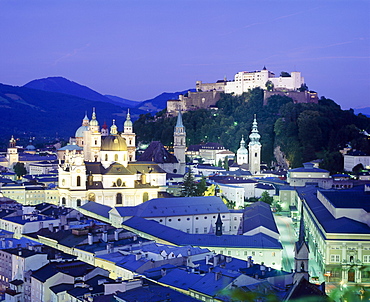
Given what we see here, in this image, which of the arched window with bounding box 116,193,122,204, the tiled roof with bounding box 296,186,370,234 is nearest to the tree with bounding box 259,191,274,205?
the arched window with bounding box 116,193,122,204

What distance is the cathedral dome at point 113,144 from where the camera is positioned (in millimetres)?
64250

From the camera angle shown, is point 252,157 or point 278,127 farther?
point 278,127

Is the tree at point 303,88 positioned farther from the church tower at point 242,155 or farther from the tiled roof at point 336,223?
the tiled roof at point 336,223

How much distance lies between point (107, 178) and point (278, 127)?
1378 inches

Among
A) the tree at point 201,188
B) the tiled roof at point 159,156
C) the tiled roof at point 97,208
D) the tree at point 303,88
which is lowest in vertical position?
the tiled roof at point 97,208

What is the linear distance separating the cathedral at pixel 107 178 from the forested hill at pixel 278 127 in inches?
899

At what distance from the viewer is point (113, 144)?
64438mm

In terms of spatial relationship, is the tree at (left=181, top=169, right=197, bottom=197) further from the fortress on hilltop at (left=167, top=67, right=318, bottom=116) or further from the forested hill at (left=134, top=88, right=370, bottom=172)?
the fortress on hilltop at (left=167, top=67, right=318, bottom=116)

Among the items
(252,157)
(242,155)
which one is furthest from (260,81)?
(252,157)

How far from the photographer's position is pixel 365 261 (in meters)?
34.7

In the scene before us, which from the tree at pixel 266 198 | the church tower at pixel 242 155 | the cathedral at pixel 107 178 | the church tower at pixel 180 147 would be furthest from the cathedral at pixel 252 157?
the cathedral at pixel 107 178

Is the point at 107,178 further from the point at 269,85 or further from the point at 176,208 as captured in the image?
the point at 269,85

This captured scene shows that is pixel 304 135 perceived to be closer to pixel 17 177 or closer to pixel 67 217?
pixel 17 177

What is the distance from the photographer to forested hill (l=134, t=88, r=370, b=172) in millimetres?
80938
